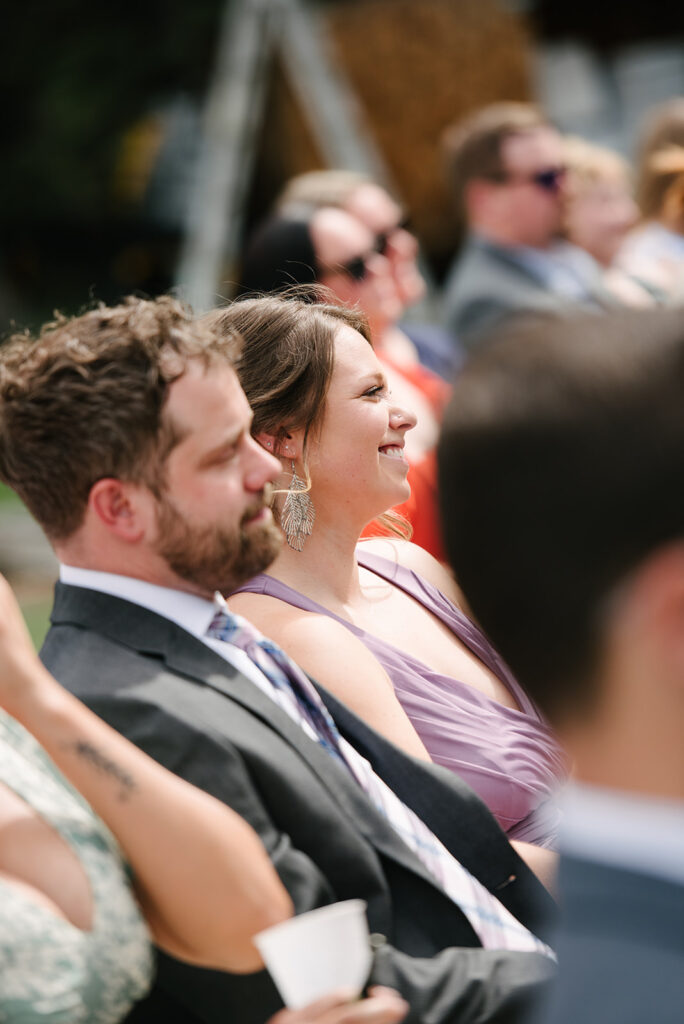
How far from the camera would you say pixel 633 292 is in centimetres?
515

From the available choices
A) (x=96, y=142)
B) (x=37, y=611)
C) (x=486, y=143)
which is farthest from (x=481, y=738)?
(x=96, y=142)

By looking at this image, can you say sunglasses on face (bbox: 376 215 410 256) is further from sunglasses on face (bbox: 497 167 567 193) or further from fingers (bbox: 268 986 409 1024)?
fingers (bbox: 268 986 409 1024)

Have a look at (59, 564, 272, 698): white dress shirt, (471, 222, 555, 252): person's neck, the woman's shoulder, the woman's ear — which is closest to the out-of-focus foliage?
(471, 222, 555, 252): person's neck

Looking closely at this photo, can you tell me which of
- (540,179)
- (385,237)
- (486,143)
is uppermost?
(486,143)

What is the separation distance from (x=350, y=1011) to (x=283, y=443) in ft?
4.13

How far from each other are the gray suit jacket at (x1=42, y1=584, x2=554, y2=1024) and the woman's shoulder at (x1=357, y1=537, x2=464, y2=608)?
1069mm

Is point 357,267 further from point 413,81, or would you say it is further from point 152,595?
point 413,81

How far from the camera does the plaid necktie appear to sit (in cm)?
188

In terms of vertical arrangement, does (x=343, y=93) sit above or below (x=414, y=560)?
above

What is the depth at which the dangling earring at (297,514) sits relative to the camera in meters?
2.53

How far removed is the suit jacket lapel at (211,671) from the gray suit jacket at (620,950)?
0.93m

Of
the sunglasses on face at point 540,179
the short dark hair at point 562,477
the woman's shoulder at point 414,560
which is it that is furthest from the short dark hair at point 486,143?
the short dark hair at point 562,477

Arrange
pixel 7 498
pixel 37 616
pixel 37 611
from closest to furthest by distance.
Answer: pixel 37 616 → pixel 37 611 → pixel 7 498

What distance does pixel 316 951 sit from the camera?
145 cm
